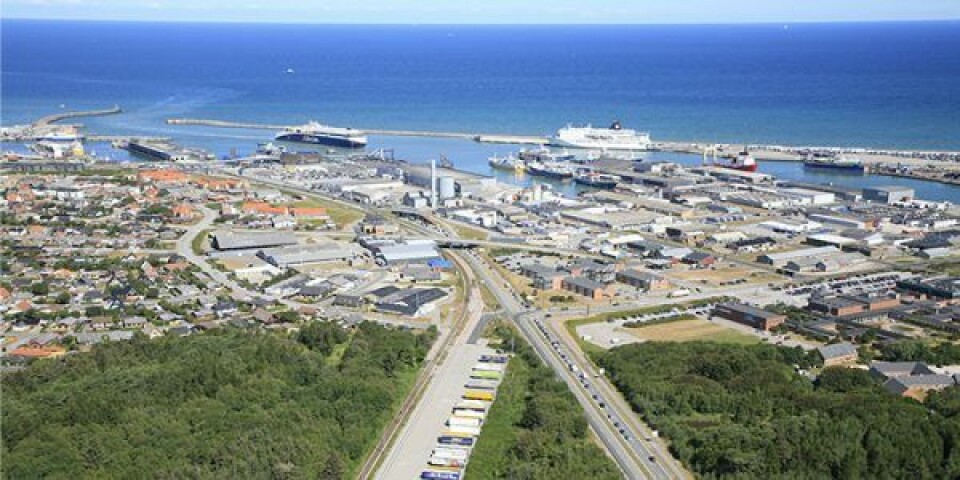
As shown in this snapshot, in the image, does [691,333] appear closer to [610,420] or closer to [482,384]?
[610,420]

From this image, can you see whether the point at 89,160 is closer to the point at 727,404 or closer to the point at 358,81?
the point at 727,404

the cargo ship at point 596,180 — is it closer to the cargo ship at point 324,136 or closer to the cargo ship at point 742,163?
the cargo ship at point 742,163

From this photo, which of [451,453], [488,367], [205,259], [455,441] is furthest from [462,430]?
[205,259]

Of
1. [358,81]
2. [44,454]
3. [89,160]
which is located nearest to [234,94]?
[358,81]

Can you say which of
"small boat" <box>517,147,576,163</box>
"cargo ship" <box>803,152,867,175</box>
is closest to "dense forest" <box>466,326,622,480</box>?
"small boat" <box>517,147,576,163</box>

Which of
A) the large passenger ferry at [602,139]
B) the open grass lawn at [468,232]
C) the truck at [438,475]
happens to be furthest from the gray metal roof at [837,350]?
the large passenger ferry at [602,139]

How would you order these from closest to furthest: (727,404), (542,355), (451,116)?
(727,404) → (542,355) → (451,116)

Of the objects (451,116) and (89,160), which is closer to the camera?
(89,160)
